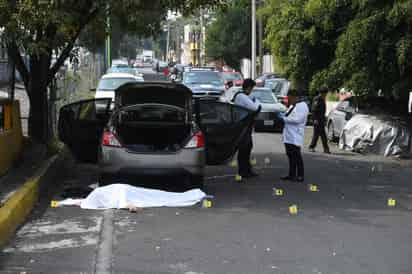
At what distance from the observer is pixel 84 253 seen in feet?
26.4

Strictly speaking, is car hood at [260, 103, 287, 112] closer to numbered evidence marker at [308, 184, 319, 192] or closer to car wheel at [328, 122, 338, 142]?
car wheel at [328, 122, 338, 142]

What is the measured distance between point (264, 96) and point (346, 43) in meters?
7.61

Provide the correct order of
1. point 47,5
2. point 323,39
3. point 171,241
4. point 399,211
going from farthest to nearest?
point 323,39 < point 47,5 < point 399,211 < point 171,241

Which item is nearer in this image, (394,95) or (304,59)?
(394,95)

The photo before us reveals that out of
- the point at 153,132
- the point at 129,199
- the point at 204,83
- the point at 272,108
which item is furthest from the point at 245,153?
the point at 204,83

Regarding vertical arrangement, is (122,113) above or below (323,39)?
below

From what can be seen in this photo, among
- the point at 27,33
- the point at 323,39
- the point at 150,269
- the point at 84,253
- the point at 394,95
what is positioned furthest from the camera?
the point at 323,39

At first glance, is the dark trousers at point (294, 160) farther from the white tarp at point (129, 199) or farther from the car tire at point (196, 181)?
the white tarp at point (129, 199)

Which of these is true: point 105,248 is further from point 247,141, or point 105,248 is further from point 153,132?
point 247,141

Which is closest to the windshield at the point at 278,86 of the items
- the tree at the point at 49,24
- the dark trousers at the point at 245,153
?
the tree at the point at 49,24

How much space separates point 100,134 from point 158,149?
1.69 metres

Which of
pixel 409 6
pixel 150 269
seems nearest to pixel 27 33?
pixel 150 269

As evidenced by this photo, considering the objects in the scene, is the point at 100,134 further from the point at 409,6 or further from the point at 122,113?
the point at 409,6

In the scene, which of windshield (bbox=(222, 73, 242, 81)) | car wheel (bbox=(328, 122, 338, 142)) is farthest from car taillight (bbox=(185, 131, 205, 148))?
windshield (bbox=(222, 73, 242, 81))
